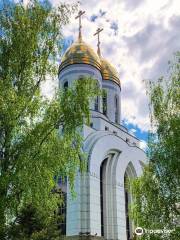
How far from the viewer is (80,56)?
28.4 metres

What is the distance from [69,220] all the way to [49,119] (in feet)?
45.4

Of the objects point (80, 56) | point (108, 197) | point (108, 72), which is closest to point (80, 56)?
point (80, 56)

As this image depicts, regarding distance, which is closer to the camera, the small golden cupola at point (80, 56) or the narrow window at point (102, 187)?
the narrow window at point (102, 187)

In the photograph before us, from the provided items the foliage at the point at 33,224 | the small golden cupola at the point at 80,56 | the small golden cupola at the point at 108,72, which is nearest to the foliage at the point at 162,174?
the foliage at the point at 33,224

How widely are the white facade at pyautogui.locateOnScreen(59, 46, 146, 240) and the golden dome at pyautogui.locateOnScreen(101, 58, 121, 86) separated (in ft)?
1.86

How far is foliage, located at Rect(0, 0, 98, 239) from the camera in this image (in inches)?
350

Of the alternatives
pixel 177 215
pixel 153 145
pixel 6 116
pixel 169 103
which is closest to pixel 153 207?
pixel 177 215

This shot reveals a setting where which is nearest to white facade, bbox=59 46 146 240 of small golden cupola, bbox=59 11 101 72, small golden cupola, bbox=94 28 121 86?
small golden cupola, bbox=59 11 101 72

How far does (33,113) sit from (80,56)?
63.8 feet

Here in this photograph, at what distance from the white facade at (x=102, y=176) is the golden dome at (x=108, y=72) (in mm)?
566

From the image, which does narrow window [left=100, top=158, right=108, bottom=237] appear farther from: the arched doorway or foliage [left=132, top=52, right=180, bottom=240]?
foliage [left=132, top=52, right=180, bottom=240]

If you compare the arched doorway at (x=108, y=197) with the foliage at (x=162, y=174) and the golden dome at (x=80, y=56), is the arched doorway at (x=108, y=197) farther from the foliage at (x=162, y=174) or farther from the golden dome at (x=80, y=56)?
the foliage at (x=162, y=174)

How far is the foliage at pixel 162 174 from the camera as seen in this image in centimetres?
1050

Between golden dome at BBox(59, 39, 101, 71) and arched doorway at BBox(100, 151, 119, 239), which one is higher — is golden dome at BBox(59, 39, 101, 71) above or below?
above
